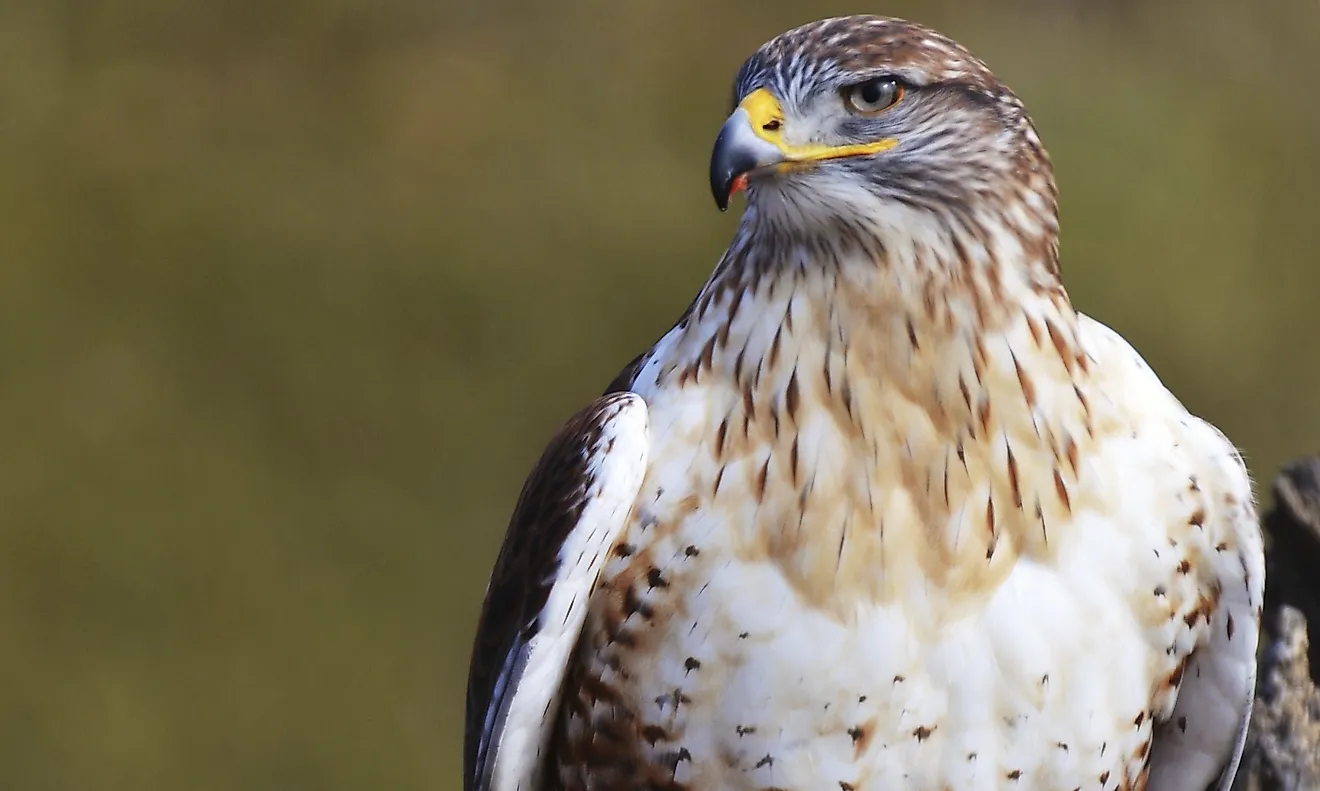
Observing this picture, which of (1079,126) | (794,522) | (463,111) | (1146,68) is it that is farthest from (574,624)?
(1146,68)

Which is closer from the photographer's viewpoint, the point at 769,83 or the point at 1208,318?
the point at 769,83

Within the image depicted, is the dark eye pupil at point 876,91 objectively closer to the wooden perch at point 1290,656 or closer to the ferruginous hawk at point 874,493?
the ferruginous hawk at point 874,493

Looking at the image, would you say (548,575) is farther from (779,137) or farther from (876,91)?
(876,91)

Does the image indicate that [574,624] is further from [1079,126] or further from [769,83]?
[1079,126]

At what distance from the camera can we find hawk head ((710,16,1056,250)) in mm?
1743

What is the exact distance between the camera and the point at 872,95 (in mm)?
1767

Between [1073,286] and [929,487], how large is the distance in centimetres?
366

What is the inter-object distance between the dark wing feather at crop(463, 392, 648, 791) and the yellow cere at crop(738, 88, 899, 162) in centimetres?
39

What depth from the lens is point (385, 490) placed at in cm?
498

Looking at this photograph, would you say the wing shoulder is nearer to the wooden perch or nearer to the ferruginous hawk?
the ferruginous hawk

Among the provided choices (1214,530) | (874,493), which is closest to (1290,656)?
(1214,530)

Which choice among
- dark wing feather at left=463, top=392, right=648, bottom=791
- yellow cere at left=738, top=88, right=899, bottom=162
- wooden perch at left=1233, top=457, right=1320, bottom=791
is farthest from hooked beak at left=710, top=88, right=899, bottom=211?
wooden perch at left=1233, top=457, right=1320, bottom=791

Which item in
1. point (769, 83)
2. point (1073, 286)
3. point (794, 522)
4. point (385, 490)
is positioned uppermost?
point (769, 83)

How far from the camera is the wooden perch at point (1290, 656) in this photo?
243 centimetres
